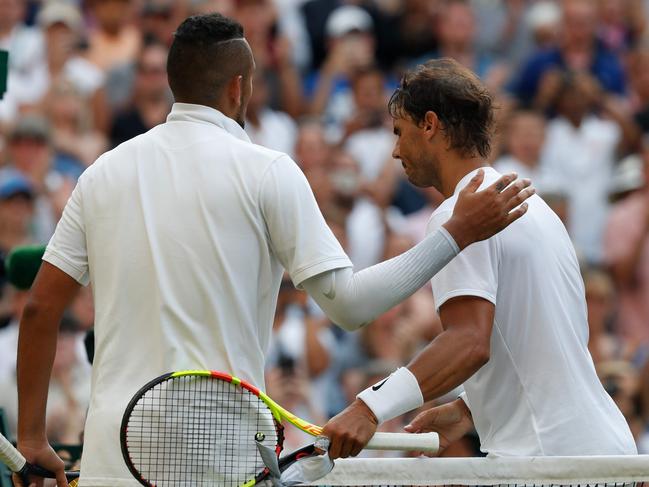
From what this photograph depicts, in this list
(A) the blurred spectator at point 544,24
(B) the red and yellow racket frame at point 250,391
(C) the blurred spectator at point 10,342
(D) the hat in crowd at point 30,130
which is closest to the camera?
(B) the red and yellow racket frame at point 250,391

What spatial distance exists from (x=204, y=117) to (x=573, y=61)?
26.7 ft

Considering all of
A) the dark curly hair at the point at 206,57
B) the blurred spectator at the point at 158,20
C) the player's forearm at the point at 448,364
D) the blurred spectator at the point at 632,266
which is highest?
the dark curly hair at the point at 206,57

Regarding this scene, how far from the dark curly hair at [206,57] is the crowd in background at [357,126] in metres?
3.61

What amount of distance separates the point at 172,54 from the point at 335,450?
1.23 m

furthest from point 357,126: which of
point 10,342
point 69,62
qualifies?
point 10,342

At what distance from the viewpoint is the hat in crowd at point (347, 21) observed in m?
11.3

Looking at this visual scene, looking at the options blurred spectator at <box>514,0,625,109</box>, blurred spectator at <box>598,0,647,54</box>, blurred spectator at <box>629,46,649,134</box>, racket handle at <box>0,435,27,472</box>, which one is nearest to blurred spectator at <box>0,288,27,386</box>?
racket handle at <box>0,435,27,472</box>

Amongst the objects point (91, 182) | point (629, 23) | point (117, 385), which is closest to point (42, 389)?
point (117, 385)

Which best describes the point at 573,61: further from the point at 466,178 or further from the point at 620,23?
the point at 466,178

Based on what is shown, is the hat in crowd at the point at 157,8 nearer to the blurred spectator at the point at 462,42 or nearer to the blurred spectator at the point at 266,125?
the blurred spectator at the point at 266,125

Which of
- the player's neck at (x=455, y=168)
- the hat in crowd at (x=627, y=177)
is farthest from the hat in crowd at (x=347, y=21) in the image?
the player's neck at (x=455, y=168)

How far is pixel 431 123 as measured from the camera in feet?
13.4

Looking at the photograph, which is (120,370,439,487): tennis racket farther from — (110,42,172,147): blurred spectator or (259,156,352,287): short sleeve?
(110,42,172,147): blurred spectator

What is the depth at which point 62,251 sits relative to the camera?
389 centimetres
